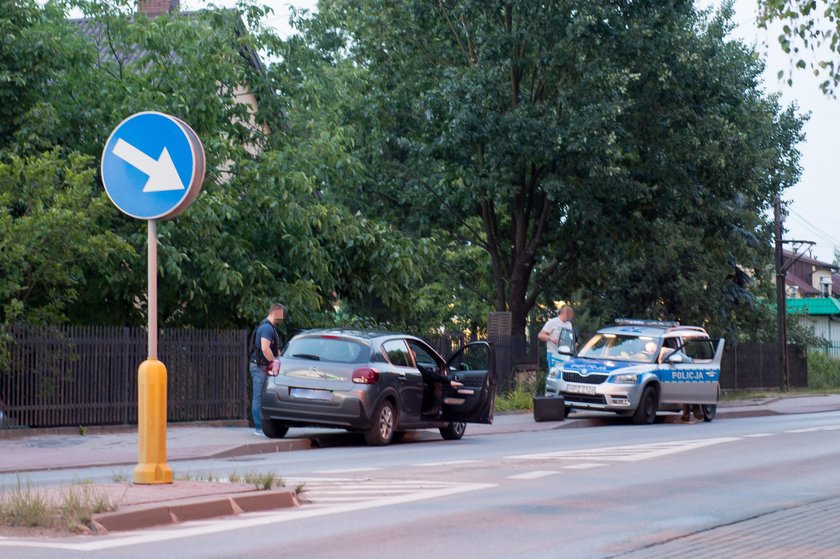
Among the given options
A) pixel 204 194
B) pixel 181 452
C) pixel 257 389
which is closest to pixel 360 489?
pixel 181 452

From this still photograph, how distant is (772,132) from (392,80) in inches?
632

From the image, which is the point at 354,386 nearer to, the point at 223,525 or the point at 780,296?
the point at 223,525

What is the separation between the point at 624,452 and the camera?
16.8 meters

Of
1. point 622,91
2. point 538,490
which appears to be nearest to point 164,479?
point 538,490

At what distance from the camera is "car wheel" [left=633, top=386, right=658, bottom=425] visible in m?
24.8

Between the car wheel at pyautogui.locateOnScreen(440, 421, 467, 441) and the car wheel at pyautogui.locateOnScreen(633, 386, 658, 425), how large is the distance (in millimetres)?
5792

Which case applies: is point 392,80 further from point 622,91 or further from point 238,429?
point 238,429

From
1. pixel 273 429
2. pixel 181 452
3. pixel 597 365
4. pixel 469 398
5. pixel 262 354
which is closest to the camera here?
pixel 181 452

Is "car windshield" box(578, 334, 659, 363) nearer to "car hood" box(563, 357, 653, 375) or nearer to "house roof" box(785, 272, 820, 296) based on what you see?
"car hood" box(563, 357, 653, 375)

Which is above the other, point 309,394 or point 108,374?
point 108,374

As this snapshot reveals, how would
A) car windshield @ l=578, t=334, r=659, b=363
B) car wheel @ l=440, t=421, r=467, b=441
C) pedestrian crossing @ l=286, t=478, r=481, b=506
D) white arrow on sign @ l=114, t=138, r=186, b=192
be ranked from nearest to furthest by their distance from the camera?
white arrow on sign @ l=114, t=138, r=186, b=192 < pedestrian crossing @ l=286, t=478, r=481, b=506 < car wheel @ l=440, t=421, r=467, b=441 < car windshield @ l=578, t=334, r=659, b=363

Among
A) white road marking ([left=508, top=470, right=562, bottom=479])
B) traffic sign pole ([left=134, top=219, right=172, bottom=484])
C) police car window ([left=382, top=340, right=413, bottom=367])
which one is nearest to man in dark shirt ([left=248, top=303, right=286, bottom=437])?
police car window ([left=382, top=340, right=413, bottom=367])

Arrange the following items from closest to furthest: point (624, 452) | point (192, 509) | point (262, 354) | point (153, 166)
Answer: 1. point (192, 509)
2. point (153, 166)
3. point (624, 452)
4. point (262, 354)

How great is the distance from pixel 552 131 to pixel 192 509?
22884 millimetres
